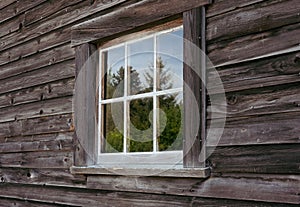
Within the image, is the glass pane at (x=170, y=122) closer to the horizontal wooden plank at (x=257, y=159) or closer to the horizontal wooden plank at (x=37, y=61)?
the horizontal wooden plank at (x=257, y=159)

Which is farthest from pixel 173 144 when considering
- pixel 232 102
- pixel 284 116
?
pixel 284 116

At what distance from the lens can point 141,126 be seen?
273cm

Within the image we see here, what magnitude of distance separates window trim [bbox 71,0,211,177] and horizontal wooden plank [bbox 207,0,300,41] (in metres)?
0.08

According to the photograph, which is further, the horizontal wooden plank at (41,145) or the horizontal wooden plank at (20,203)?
the horizontal wooden plank at (20,203)

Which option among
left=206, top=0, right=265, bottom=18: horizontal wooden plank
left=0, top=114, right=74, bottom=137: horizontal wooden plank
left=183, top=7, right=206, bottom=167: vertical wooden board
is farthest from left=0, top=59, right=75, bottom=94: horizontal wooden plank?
left=206, top=0, right=265, bottom=18: horizontal wooden plank

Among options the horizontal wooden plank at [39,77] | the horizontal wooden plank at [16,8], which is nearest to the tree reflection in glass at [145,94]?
the horizontal wooden plank at [39,77]

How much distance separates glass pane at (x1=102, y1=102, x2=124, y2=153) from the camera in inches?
113

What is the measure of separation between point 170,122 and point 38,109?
1.33 m

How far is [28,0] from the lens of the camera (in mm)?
3711

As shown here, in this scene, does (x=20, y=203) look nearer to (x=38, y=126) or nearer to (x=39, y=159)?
(x=39, y=159)

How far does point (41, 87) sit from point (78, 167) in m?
0.82

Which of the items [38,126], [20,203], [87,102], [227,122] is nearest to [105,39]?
[87,102]

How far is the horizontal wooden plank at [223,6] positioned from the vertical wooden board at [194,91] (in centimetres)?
4

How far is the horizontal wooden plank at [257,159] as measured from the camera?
6.35 feet
